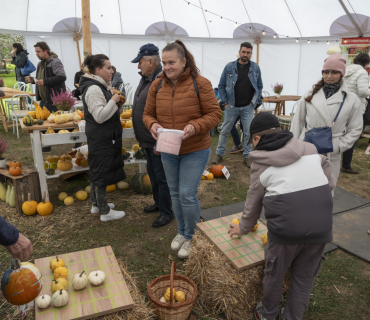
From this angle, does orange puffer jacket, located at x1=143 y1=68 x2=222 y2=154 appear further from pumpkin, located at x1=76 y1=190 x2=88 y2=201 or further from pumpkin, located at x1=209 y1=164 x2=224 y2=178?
pumpkin, located at x1=209 y1=164 x2=224 y2=178

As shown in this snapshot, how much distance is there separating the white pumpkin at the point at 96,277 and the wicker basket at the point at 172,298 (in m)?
0.33

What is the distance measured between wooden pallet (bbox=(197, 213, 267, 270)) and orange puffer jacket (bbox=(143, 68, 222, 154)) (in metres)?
0.67

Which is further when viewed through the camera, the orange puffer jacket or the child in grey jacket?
the orange puffer jacket

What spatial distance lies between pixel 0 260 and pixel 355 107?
11.8ft

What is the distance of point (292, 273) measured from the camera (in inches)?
75.8

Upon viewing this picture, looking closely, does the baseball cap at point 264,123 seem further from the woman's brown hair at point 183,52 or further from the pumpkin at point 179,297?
the pumpkin at point 179,297

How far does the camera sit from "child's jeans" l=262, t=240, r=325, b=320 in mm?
1799

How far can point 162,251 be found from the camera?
116 inches

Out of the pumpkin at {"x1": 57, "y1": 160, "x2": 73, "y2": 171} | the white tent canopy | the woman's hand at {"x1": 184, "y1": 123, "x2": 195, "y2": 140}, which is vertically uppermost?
the white tent canopy

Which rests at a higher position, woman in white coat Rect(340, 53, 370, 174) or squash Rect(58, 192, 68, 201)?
woman in white coat Rect(340, 53, 370, 174)

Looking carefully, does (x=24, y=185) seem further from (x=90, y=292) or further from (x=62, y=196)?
(x=90, y=292)

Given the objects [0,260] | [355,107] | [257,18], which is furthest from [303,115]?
[257,18]

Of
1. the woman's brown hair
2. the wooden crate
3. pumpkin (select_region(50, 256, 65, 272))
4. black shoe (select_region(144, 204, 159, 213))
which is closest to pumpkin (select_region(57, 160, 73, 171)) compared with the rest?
the wooden crate

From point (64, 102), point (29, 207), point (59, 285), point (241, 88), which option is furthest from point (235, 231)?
point (241, 88)
